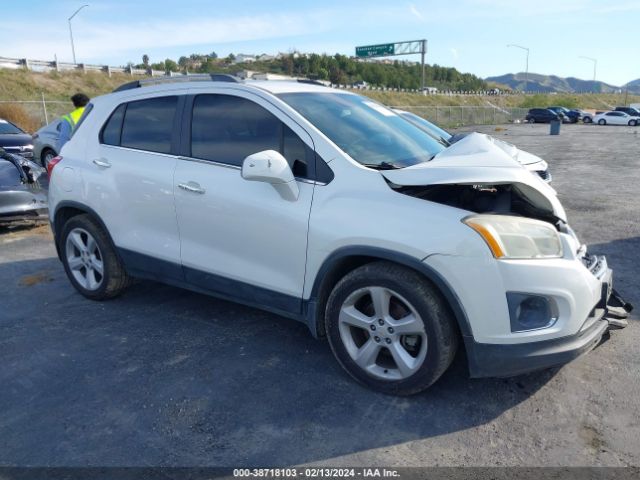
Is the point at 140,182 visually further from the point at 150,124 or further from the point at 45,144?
the point at 45,144

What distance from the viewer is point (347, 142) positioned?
338 cm

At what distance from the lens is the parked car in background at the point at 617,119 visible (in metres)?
42.8

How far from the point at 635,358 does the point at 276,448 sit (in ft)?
8.16

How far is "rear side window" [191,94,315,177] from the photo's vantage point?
3.37 metres

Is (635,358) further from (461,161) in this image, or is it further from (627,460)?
(461,161)

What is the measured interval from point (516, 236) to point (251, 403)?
177cm

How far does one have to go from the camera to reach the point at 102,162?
437 cm

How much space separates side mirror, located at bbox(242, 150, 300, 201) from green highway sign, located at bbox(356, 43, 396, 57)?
237 ft

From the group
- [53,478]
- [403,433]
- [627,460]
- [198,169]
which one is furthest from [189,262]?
[627,460]

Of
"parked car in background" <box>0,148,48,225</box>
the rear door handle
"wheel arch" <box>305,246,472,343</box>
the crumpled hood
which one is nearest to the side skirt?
"wheel arch" <box>305,246,472,343</box>

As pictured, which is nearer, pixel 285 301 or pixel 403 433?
pixel 403 433

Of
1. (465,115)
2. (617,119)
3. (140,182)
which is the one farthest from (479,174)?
(617,119)

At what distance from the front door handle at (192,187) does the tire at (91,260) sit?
1.13 meters

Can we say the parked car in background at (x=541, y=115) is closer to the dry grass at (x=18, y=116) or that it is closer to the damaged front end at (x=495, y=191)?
the dry grass at (x=18, y=116)
